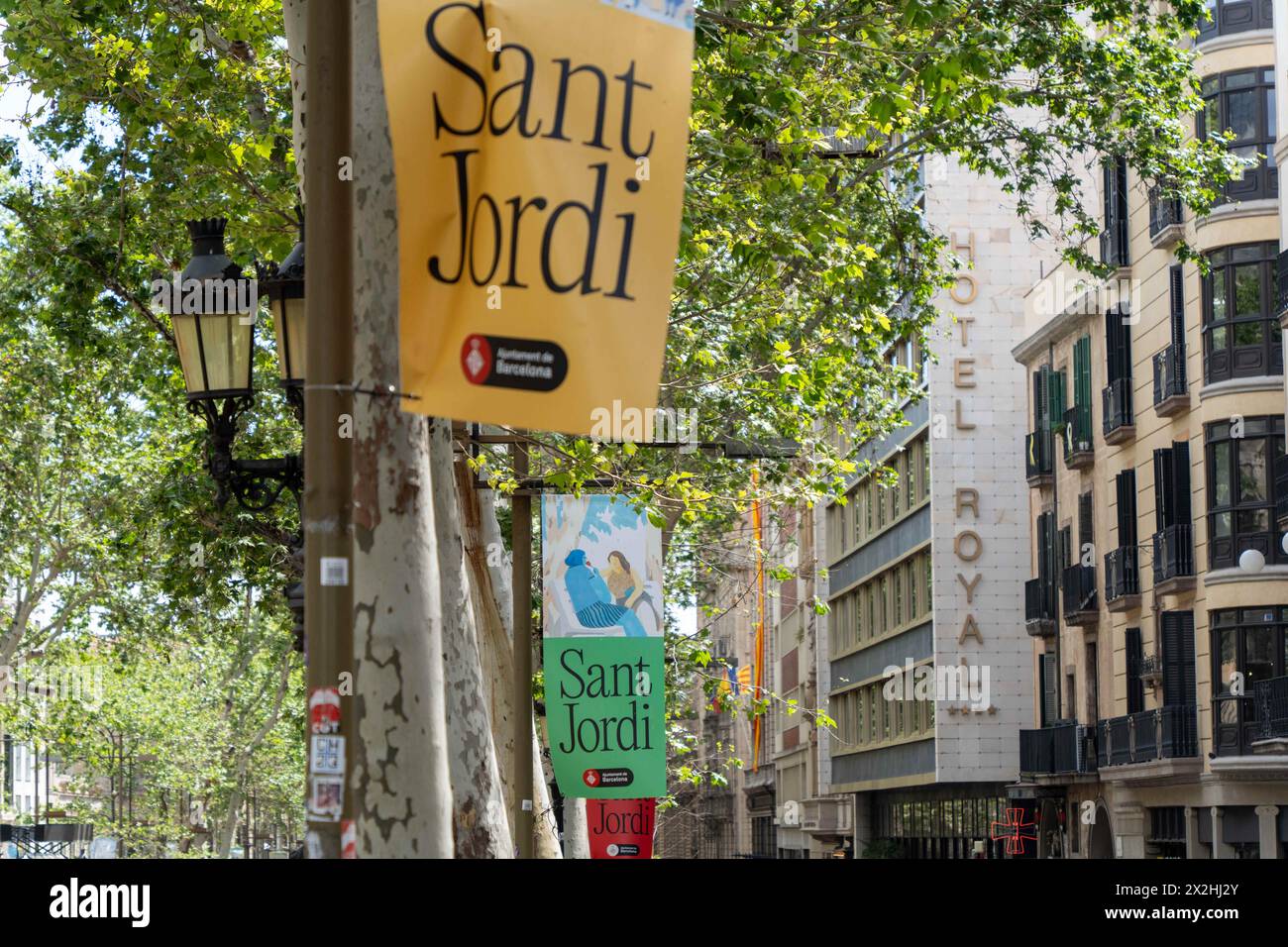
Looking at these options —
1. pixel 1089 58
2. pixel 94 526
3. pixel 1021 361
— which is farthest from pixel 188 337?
pixel 1021 361

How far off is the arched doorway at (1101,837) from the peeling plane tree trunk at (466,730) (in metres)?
34.0

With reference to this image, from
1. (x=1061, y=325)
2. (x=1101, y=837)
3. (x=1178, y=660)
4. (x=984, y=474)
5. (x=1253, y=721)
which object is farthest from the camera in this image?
(x=984, y=474)

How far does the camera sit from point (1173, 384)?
37.1m

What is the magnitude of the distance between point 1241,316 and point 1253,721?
7.49m

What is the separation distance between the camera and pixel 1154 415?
127 ft

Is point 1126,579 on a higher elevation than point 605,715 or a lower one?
higher

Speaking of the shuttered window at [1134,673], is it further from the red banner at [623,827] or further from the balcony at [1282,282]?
the red banner at [623,827]

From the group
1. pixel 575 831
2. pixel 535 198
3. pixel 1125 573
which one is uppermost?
pixel 1125 573

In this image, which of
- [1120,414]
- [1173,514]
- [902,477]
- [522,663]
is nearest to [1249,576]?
[1173,514]

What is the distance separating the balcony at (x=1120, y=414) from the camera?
39969 millimetres

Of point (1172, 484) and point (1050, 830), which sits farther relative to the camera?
point (1050, 830)

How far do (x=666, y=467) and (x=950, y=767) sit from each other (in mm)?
30616

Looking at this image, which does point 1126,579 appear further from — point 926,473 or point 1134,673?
point 926,473
